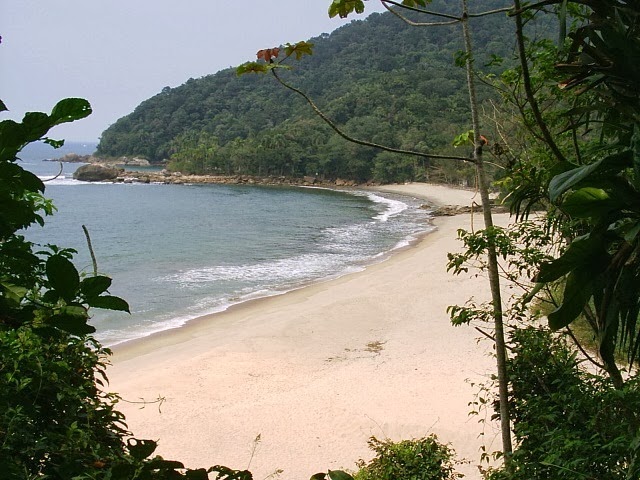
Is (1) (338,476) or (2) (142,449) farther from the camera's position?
(2) (142,449)

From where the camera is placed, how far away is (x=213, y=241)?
2581cm

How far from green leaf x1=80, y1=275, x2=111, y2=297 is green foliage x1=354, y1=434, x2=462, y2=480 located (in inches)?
132

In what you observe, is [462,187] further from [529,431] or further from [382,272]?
[529,431]

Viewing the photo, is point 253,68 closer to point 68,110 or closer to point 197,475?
point 68,110

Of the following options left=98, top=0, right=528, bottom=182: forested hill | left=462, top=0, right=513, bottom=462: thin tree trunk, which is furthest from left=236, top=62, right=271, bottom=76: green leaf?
left=98, top=0, right=528, bottom=182: forested hill

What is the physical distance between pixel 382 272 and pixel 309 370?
8.60 meters

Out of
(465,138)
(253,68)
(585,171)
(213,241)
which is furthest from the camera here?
(213,241)

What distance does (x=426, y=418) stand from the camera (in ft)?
22.0

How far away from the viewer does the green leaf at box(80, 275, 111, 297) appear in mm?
656

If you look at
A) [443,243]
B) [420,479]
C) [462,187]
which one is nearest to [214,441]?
[420,479]

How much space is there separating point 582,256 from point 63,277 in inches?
28.5

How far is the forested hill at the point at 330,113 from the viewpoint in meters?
54.8

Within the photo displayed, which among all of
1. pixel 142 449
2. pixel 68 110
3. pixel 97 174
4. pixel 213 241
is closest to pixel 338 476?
pixel 142 449

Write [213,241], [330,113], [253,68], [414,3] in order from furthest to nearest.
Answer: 1. [330,113]
2. [213,241]
3. [414,3]
4. [253,68]
